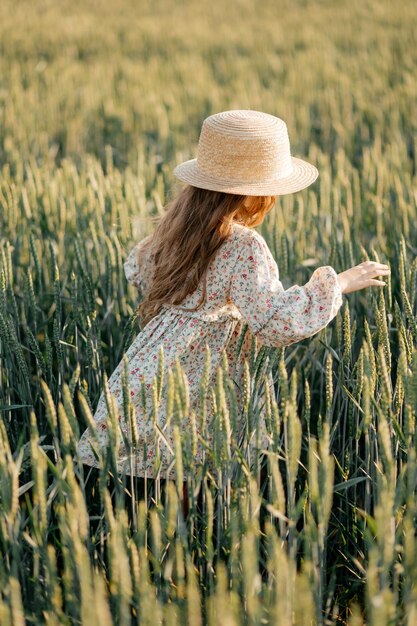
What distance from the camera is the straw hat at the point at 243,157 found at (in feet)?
4.97

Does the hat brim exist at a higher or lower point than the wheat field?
higher

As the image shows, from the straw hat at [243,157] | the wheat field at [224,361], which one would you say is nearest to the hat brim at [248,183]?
the straw hat at [243,157]

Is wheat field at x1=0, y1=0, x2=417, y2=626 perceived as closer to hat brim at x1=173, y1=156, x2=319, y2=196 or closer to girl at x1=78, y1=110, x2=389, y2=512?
girl at x1=78, y1=110, x2=389, y2=512

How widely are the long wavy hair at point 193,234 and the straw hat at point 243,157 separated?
0.13 ft

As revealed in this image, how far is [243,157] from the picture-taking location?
4.99 feet

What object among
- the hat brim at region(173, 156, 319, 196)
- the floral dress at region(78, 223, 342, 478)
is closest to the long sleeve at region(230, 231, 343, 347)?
the floral dress at region(78, 223, 342, 478)

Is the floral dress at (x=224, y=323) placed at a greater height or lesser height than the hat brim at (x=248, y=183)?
lesser

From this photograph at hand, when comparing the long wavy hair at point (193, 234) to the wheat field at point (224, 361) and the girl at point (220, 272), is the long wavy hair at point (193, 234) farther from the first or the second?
the wheat field at point (224, 361)

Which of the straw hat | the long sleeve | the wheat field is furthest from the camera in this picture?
the straw hat

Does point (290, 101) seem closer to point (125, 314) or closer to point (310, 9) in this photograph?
point (125, 314)

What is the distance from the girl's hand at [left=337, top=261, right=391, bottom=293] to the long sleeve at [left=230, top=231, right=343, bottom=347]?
0.11 ft

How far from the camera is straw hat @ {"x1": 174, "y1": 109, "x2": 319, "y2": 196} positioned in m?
1.51

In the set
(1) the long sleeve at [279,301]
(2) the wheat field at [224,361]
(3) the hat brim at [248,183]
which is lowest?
(2) the wheat field at [224,361]

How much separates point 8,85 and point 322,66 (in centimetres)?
220
